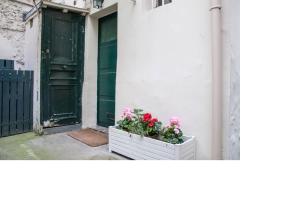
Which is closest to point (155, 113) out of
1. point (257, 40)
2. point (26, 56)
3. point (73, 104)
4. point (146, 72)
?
point (146, 72)

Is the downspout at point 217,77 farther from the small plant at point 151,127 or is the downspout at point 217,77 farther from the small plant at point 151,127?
the small plant at point 151,127

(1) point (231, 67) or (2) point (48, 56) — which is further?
(2) point (48, 56)

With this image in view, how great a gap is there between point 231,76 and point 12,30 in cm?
217

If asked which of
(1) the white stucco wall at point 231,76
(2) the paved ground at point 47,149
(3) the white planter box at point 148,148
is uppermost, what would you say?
(1) the white stucco wall at point 231,76

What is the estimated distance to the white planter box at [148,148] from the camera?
1510mm

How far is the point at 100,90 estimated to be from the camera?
9.15 ft

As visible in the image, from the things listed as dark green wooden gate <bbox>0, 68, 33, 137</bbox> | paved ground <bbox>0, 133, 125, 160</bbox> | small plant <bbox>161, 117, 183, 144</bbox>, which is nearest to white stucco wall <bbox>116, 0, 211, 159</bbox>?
small plant <bbox>161, 117, 183, 144</bbox>

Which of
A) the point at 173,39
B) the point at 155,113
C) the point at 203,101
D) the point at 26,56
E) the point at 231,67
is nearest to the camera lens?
the point at 231,67

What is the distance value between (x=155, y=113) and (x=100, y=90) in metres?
1.09

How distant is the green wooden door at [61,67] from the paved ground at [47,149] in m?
0.34

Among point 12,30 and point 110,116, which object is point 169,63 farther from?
point 12,30

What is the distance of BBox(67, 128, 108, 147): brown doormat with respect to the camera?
2.18 m

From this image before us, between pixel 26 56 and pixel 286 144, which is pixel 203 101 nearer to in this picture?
pixel 286 144

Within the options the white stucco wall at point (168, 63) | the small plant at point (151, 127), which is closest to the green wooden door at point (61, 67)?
the white stucco wall at point (168, 63)
